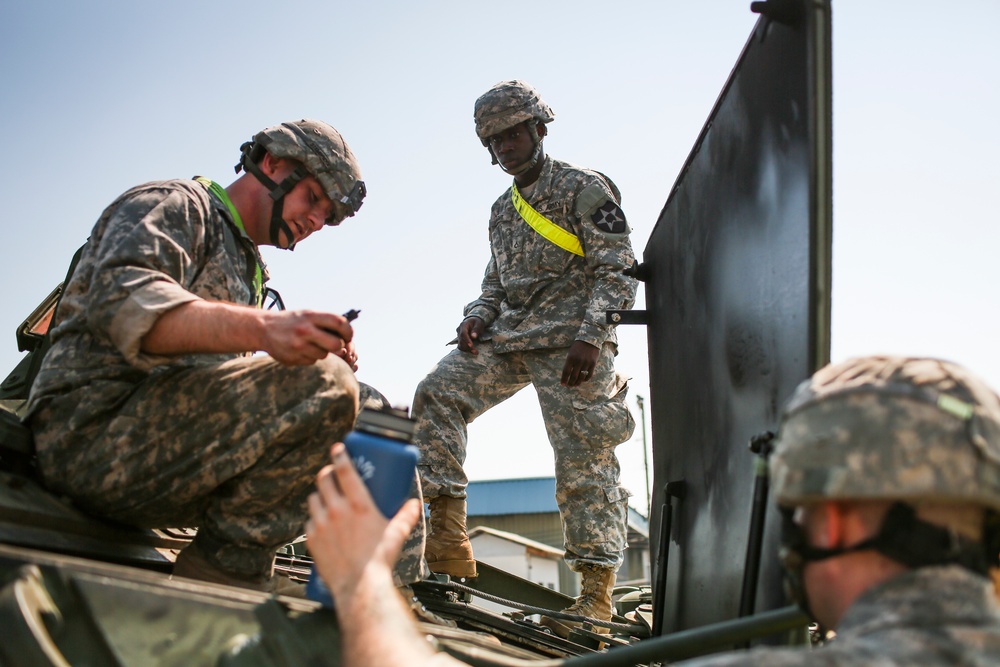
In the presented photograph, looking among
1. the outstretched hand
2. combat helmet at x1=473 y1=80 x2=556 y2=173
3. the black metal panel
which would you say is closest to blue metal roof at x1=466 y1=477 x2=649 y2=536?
combat helmet at x1=473 y1=80 x2=556 y2=173

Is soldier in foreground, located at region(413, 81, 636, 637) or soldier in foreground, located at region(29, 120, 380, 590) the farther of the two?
soldier in foreground, located at region(413, 81, 636, 637)

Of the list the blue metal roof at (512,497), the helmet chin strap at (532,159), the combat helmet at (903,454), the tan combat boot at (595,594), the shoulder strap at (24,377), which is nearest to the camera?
the combat helmet at (903,454)

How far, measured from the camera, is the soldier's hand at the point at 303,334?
8.41 ft

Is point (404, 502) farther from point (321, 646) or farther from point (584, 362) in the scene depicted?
point (584, 362)

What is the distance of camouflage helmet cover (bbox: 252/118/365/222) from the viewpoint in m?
3.39

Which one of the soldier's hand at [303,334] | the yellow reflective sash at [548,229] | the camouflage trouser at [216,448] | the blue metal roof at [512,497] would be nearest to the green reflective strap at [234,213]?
the camouflage trouser at [216,448]

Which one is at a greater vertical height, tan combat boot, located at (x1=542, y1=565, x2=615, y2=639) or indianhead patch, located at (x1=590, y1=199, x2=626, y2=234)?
indianhead patch, located at (x1=590, y1=199, x2=626, y2=234)

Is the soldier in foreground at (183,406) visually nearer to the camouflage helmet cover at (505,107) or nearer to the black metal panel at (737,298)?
the black metal panel at (737,298)

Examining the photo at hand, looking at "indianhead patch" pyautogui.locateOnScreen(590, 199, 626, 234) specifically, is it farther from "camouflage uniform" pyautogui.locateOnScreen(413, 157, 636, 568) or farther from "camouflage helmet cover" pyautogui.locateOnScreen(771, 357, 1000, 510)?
"camouflage helmet cover" pyautogui.locateOnScreen(771, 357, 1000, 510)

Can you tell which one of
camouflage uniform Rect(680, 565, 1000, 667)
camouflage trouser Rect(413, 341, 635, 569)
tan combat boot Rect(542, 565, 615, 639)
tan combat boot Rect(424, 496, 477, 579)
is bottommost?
tan combat boot Rect(542, 565, 615, 639)

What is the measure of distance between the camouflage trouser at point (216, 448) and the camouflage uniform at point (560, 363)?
6.82 feet

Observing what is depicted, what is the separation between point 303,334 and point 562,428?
2419 millimetres

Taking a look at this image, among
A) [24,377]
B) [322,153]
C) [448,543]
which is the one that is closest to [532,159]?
[322,153]

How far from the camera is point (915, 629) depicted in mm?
1345
